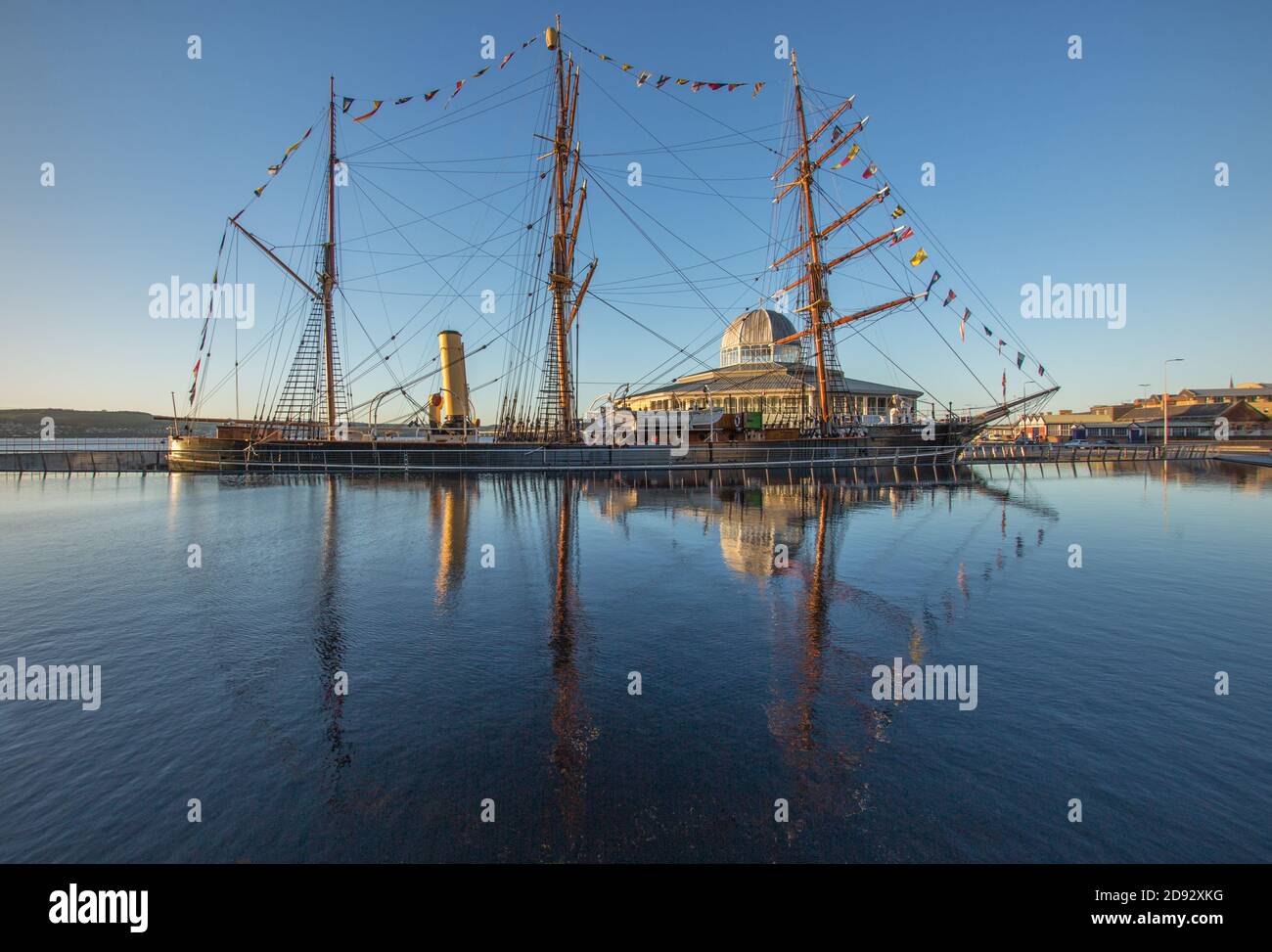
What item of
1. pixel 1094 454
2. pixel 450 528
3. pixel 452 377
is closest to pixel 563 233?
pixel 452 377

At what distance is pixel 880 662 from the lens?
21.3ft

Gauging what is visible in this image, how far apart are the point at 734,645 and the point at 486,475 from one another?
95.6 ft

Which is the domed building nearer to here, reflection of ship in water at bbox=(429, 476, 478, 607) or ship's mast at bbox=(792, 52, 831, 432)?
ship's mast at bbox=(792, 52, 831, 432)

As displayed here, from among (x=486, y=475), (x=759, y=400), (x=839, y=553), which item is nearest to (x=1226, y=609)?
(x=839, y=553)

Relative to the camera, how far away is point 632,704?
5418 mm

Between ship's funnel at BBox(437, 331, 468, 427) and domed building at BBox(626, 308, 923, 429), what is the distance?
22100mm

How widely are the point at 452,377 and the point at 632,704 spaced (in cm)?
3742

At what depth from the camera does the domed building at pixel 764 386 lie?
201 ft

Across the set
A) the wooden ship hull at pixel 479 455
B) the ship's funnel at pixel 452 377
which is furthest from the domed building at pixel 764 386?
the ship's funnel at pixel 452 377

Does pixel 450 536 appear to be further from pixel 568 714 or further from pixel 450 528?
pixel 568 714

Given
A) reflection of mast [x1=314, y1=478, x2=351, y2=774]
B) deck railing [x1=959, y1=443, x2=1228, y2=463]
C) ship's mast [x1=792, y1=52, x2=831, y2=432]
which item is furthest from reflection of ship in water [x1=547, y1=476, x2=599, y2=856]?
deck railing [x1=959, y1=443, x2=1228, y2=463]

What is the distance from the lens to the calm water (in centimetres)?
362
